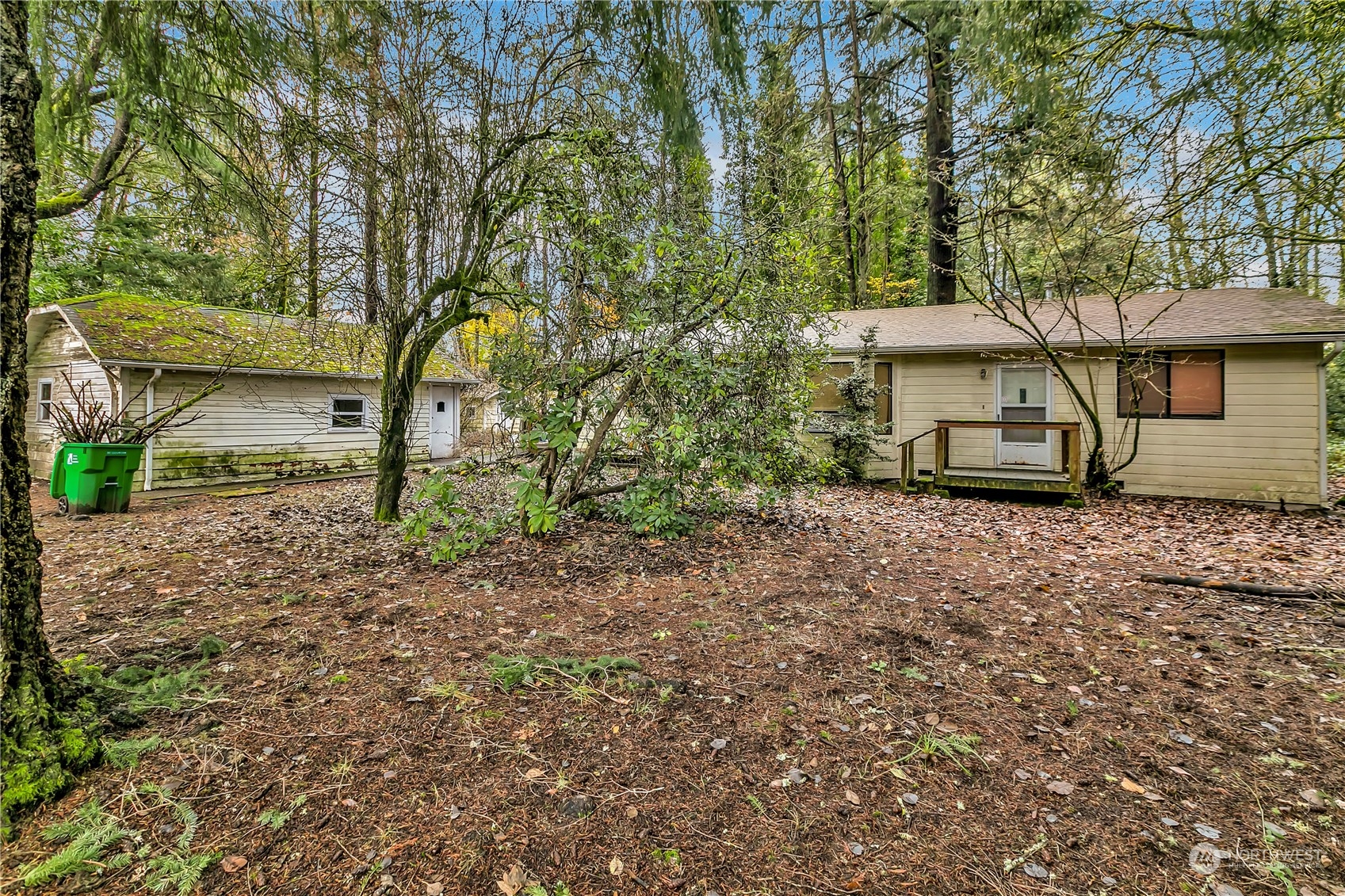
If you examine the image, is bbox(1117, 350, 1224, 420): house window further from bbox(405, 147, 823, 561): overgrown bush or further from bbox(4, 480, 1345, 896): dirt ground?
bbox(405, 147, 823, 561): overgrown bush

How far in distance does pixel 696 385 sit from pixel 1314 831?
4.18 meters

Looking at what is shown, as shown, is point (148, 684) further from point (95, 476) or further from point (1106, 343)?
point (1106, 343)

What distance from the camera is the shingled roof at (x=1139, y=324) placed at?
815 centimetres

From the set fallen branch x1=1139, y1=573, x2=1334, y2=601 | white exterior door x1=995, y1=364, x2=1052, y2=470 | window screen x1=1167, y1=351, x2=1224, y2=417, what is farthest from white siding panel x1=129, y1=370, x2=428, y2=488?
window screen x1=1167, y1=351, x2=1224, y2=417

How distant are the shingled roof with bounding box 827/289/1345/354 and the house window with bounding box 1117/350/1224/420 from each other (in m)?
0.41

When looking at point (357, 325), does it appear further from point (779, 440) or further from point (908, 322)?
point (908, 322)

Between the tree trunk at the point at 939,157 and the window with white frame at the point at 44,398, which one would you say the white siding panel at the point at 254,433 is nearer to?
the window with white frame at the point at 44,398

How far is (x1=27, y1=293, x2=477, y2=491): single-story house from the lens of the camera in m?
9.32

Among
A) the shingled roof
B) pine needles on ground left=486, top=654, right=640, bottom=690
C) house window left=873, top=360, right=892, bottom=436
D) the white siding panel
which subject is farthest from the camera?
house window left=873, top=360, right=892, bottom=436

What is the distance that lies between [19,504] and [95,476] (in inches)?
313

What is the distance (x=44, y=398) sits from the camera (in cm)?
1062

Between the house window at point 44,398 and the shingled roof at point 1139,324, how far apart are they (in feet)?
47.9

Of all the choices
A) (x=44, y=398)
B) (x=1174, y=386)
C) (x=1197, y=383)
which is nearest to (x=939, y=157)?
(x=1174, y=386)

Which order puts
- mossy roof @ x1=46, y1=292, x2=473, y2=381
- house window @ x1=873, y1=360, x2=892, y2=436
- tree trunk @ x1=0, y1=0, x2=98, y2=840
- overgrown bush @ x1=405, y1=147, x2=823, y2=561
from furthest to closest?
house window @ x1=873, y1=360, x2=892, y2=436 → mossy roof @ x1=46, y1=292, x2=473, y2=381 → overgrown bush @ x1=405, y1=147, x2=823, y2=561 → tree trunk @ x1=0, y1=0, x2=98, y2=840
